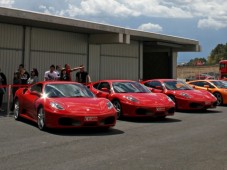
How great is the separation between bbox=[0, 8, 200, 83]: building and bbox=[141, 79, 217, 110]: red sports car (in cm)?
543

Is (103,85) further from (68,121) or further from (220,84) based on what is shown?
(220,84)

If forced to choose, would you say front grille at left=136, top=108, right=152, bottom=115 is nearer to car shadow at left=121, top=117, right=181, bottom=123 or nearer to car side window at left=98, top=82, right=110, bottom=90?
car shadow at left=121, top=117, right=181, bottom=123

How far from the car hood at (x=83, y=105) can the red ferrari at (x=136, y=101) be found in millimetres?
2038

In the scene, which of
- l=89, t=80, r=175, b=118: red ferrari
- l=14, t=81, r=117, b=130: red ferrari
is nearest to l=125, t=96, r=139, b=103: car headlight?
l=89, t=80, r=175, b=118: red ferrari

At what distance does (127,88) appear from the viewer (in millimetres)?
12891

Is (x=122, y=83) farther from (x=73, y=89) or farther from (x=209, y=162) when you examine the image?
(x=209, y=162)

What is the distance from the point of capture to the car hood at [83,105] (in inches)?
363

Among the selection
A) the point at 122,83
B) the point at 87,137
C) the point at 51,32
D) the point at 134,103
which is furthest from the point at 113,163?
the point at 51,32

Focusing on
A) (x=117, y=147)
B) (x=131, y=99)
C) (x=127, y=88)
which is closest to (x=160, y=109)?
(x=131, y=99)

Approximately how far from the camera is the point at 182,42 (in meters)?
27.4

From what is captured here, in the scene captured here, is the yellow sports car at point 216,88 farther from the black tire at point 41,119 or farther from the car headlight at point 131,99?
the black tire at point 41,119

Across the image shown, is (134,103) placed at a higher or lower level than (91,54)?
lower

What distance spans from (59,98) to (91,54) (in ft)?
41.5

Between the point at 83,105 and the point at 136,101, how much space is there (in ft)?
9.21
